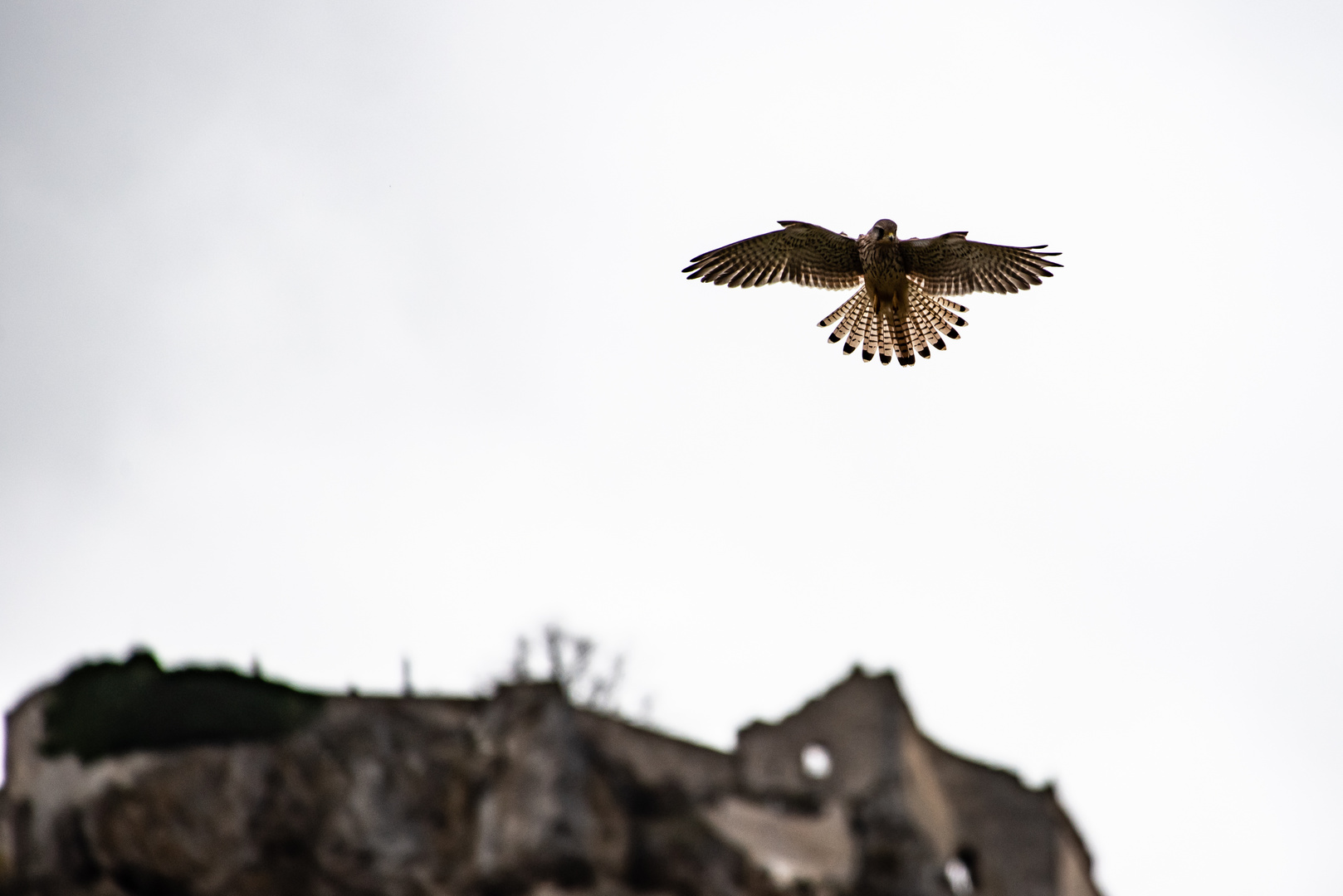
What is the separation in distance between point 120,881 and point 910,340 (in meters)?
15.9

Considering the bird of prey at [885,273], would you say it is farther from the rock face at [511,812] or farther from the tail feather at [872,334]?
the rock face at [511,812]

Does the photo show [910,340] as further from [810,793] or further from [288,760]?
[288,760]

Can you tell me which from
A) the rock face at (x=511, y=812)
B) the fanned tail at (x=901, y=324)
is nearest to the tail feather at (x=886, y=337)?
the fanned tail at (x=901, y=324)

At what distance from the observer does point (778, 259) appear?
1455 inches

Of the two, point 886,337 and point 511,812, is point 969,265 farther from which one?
point 511,812

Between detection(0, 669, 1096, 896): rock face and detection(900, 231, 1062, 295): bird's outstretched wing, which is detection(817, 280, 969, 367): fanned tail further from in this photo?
detection(0, 669, 1096, 896): rock face

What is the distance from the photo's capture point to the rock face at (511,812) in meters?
31.5

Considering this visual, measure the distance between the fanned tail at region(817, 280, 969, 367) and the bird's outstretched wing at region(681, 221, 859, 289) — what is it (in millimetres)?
839

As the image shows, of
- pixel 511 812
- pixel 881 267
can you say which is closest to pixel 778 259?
pixel 881 267

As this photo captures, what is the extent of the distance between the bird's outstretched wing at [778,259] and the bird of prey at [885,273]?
0.05 feet

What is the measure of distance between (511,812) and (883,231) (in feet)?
39.0

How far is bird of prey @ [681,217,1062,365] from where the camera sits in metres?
36.7

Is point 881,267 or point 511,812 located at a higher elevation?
point 881,267

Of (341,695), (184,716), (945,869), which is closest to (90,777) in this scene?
(184,716)
